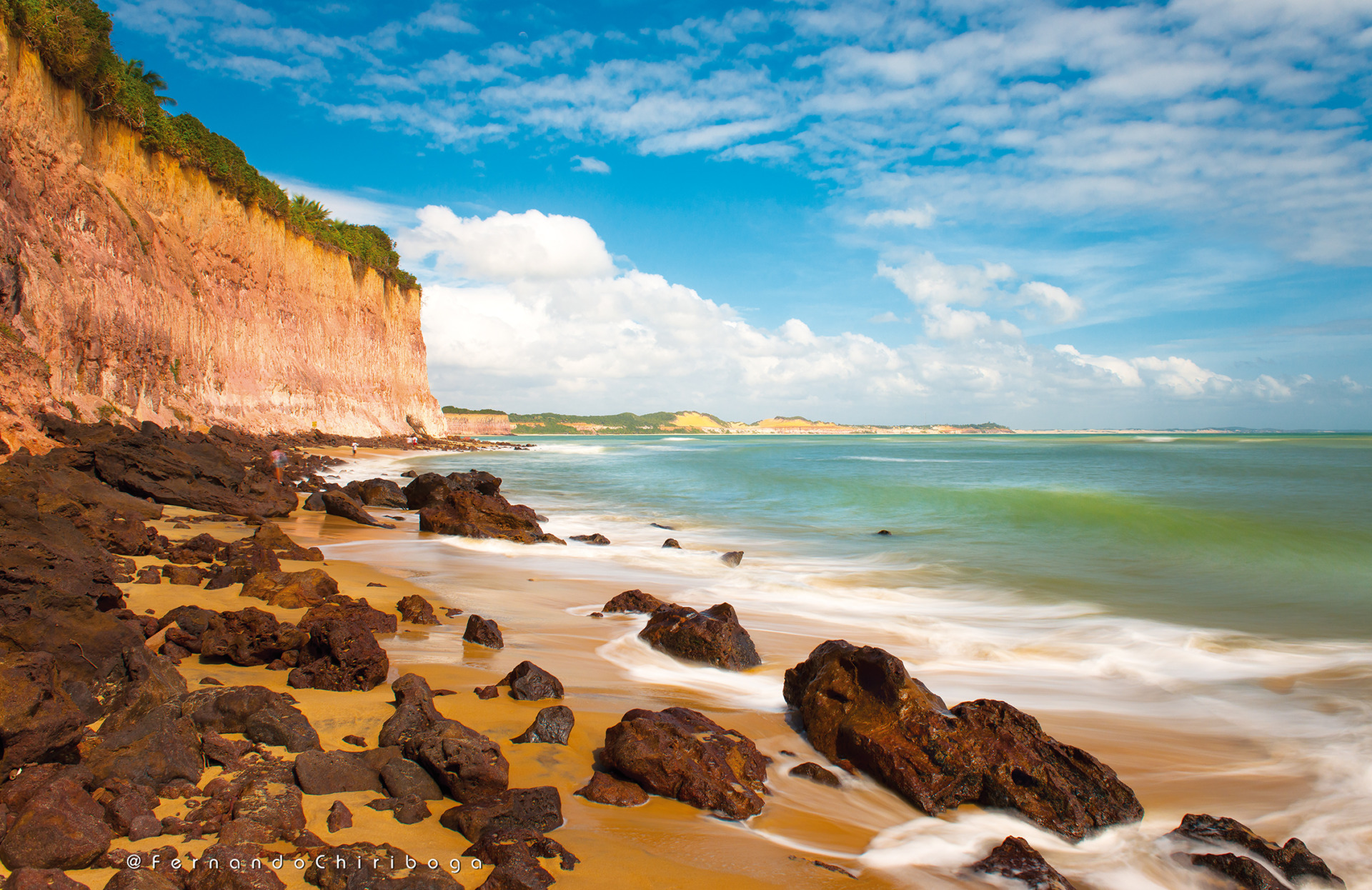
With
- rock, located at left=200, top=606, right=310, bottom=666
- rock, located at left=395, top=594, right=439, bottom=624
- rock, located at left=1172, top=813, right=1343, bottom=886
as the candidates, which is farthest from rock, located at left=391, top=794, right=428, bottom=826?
rock, located at left=1172, top=813, right=1343, bottom=886

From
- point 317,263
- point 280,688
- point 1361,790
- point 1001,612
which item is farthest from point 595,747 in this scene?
point 317,263

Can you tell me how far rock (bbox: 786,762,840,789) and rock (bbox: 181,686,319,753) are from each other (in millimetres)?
2422

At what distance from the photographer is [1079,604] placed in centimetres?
953

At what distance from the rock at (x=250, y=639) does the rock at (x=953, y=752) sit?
3327 mm

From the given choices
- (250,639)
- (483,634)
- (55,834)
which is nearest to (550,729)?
(483,634)

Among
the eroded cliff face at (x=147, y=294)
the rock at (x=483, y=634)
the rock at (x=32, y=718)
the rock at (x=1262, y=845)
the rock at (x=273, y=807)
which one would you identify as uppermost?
the eroded cliff face at (x=147, y=294)

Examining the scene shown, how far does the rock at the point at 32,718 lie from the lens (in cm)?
252

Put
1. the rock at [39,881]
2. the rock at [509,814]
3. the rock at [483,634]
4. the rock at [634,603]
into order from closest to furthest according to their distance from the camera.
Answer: the rock at [39,881] → the rock at [509,814] → the rock at [483,634] → the rock at [634,603]

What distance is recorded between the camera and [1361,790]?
4.20m

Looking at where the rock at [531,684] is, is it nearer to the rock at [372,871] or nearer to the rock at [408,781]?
the rock at [408,781]

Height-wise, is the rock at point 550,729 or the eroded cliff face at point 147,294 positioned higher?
the eroded cliff face at point 147,294

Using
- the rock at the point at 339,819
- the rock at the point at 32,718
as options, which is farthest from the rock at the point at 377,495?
the rock at the point at 339,819

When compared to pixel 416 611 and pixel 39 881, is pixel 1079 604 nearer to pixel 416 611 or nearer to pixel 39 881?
pixel 416 611

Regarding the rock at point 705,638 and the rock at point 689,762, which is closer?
the rock at point 689,762
